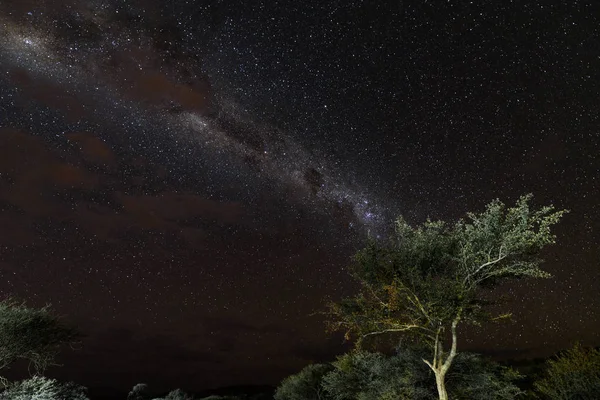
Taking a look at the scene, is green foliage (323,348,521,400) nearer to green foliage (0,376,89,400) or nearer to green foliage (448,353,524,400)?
green foliage (448,353,524,400)

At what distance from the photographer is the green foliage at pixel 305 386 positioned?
4834 centimetres

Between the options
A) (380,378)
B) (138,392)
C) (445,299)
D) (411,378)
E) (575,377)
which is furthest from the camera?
(138,392)

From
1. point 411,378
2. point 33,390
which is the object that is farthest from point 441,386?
point 33,390

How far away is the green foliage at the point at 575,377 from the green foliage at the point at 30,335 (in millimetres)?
35464

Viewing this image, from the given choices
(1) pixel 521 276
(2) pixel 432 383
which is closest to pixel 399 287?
(1) pixel 521 276

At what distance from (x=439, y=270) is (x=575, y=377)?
47.8 ft

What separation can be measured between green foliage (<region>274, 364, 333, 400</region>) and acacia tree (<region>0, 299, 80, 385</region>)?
24022mm

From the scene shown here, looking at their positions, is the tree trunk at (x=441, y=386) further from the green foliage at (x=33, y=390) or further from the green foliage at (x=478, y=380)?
the green foliage at (x=33, y=390)

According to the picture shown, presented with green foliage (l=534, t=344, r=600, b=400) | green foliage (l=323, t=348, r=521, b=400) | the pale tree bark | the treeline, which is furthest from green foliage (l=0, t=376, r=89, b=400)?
green foliage (l=534, t=344, r=600, b=400)

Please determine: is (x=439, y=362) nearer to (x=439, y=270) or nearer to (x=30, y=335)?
(x=439, y=270)

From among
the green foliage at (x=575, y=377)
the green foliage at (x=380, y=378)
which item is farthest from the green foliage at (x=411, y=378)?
the green foliage at (x=575, y=377)

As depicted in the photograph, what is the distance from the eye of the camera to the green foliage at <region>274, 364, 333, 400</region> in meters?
48.3

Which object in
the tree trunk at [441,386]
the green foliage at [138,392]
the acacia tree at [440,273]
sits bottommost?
the green foliage at [138,392]

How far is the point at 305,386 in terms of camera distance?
49031 millimetres
